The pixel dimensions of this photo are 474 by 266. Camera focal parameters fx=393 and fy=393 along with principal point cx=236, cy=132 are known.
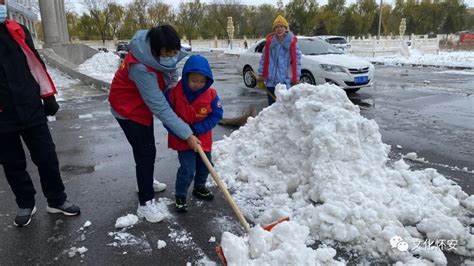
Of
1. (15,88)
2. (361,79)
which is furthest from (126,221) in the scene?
(361,79)

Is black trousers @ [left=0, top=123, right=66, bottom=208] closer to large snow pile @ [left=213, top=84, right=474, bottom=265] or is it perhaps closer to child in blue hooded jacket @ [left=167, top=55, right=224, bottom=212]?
child in blue hooded jacket @ [left=167, top=55, right=224, bottom=212]

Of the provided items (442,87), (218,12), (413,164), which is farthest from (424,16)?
(413,164)

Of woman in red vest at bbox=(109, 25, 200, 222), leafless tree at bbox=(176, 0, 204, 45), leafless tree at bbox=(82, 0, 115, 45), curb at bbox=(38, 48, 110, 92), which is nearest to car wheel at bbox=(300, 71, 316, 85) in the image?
curb at bbox=(38, 48, 110, 92)

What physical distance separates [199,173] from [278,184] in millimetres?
746

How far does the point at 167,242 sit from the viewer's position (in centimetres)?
298

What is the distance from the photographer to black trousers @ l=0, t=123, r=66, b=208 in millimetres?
3084

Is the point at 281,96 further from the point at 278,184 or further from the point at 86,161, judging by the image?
the point at 86,161

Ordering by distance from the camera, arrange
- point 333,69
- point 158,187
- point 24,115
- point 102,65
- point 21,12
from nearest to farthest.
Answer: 1. point 24,115
2. point 158,187
3. point 333,69
4. point 102,65
5. point 21,12

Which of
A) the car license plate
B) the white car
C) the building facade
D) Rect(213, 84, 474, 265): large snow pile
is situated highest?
the building facade

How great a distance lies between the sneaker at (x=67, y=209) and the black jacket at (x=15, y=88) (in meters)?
0.80

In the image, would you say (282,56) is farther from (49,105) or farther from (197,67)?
(49,105)

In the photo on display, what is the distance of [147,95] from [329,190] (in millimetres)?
1623

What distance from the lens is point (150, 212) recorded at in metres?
3.29

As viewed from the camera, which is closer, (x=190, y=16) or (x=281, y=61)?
(x=281, y=61)
